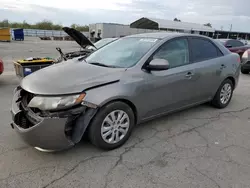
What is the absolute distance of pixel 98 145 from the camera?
2834mm

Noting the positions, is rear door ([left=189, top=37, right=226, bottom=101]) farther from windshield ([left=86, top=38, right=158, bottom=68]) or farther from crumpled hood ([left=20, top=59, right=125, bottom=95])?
crumpled hood ([left=20, top=59, right=125, bottom=95])

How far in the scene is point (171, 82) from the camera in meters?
3.44

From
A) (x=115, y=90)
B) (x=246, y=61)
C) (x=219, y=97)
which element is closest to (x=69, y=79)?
(x=115, y=90)

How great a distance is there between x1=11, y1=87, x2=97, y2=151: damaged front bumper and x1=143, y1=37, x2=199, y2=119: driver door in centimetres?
102

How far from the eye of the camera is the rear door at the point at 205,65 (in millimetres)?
3869

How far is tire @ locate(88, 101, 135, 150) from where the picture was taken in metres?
2.72

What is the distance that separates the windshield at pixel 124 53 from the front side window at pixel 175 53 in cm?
19

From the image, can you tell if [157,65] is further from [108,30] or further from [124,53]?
[108,30]

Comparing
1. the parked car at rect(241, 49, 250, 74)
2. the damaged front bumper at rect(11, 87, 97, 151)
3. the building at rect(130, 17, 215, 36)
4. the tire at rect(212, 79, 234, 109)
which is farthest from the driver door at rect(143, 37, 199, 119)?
the building at rect(130, 17, 215, 36)

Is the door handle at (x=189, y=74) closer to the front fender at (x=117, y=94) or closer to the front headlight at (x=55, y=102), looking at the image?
the front fender at (x=117, y=94)

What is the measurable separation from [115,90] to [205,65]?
2.01 metres

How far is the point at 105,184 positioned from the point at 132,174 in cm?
34

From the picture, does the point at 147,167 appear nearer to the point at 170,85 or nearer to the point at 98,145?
the point at 98,145

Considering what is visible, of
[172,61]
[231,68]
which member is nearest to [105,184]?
[172,61]
